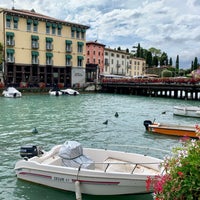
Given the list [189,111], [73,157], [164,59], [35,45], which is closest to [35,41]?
[35,45]

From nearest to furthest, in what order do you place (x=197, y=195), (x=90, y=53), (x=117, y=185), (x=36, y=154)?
(x=197, y=195) < (x=117, y=185) < (x=36, y=154) < (x=90, y=53)

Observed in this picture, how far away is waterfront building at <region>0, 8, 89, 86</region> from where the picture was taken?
57.8 metres

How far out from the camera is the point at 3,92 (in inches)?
1946

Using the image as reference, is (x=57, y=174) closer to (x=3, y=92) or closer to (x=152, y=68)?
(x=3, y=92)

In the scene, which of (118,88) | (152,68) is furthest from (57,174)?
(152,68)

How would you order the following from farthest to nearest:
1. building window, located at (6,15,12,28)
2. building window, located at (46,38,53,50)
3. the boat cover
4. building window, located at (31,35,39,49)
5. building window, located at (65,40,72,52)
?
building window, located at (65,40,72,52)
building window, located at (46,38,53,50)
building window, located at (31,35,39,49)
building window, located at (6,15,12,28)
the boat cover

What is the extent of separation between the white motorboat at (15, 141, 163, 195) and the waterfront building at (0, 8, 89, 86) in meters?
51.1

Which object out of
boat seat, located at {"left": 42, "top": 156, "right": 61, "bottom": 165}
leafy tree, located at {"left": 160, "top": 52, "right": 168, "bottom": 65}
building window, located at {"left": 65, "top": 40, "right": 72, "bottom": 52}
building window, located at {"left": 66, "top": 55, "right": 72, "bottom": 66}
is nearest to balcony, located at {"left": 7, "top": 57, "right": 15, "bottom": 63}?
building window, located at {"left": 66, "top": 55, "right": 72, "bottom": 66}

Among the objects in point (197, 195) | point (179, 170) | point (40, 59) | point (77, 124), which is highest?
point (40, 59)

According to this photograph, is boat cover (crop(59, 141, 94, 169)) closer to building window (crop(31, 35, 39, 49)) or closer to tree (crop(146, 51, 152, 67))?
building window (crop(31, 35, 39, 49))

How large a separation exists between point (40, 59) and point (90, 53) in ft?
89.0

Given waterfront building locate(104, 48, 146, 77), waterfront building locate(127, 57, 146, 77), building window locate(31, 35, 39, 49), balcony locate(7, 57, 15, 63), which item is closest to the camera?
balcony locate(7, 57, 15, 63)

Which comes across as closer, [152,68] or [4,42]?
[4,42]

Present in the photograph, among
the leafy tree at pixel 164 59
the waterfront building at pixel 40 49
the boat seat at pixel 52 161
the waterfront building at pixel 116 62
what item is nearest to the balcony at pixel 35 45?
the waterfront building at pixel 40 49
